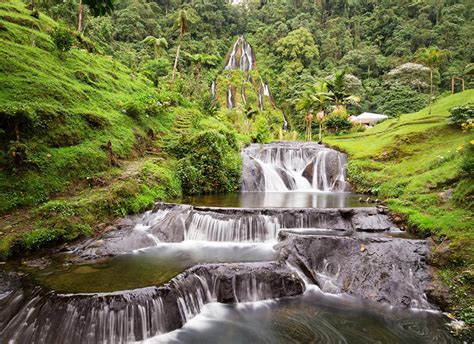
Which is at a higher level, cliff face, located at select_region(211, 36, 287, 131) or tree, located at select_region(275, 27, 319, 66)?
tree, located at select_region(275, 27, 319, 66)

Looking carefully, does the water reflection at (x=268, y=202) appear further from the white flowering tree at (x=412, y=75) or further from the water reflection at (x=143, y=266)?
the white flowering tree at (x=412, y=75)

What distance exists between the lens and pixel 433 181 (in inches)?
412

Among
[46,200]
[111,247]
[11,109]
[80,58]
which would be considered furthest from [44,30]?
[111,247]

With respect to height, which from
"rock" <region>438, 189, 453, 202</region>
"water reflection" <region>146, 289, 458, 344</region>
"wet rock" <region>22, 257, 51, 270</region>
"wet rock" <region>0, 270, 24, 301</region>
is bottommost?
"water reflection" <region>146, 289, 458, 344</region>

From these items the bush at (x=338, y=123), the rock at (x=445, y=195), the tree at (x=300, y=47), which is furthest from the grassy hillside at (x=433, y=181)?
the tree at (x=300, y=47)

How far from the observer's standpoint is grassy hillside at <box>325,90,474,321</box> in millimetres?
6668

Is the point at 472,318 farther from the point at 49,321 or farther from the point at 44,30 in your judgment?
the point at 44,30

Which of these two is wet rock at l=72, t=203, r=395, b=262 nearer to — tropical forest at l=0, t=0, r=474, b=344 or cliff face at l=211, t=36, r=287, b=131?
tropical forest at l=0, t=0, r=474, b=344

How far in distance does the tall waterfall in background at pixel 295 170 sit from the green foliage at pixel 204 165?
1.71 metres

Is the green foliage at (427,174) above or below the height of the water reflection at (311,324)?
above

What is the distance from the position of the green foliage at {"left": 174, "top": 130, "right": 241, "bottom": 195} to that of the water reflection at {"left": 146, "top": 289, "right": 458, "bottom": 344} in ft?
25.9

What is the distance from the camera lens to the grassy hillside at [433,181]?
6.67 meters

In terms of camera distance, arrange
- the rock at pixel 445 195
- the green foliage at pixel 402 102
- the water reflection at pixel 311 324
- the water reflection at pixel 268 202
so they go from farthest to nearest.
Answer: the green foliage at pixel 402 102 < the water reflection at pixel 268 202 < the rock at pixel 445 195 < the water reflection at pixel 311 324

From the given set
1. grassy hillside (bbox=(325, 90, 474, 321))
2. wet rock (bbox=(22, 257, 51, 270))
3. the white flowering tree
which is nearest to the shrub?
wet rock (bbox=(22, 257, 51, 270))
